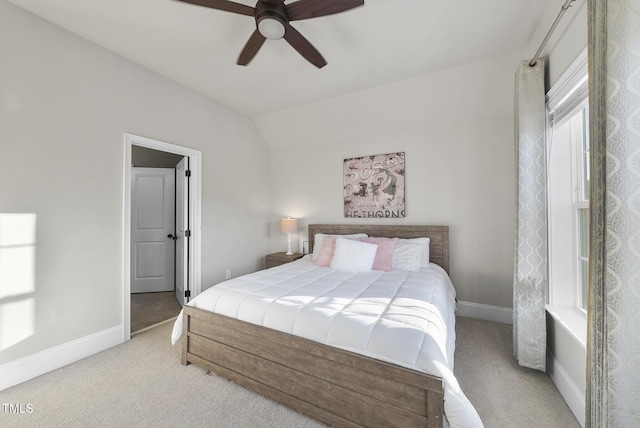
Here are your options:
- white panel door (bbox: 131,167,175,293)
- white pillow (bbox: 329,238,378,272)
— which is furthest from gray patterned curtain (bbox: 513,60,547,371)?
white panel door (bbox: 131,167,175,293)

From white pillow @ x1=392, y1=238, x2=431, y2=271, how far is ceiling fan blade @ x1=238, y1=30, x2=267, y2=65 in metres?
2.33

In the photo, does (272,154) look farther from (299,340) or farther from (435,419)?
(435,419)

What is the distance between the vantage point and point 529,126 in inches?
76.3

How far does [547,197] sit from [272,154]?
146 inches

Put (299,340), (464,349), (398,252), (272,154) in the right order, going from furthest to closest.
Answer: (272,154) → (398,252) → (464,349) → (299,340)

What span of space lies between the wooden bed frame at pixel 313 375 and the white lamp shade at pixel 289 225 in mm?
2025

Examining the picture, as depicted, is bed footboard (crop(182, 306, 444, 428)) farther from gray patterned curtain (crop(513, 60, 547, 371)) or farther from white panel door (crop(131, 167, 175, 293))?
white panel door (crop(131, 167, 175, 293))

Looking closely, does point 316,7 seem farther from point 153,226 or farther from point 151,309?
point 153,226

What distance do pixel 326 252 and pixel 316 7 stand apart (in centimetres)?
224

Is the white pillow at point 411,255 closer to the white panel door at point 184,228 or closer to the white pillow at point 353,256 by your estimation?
the white pillow at point 353,256

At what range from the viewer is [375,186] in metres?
3.53

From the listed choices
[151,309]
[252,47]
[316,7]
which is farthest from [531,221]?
[151,309]

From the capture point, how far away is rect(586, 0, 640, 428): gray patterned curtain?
0.81m

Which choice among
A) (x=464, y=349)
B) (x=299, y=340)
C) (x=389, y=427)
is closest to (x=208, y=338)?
(x=299, y=340)
